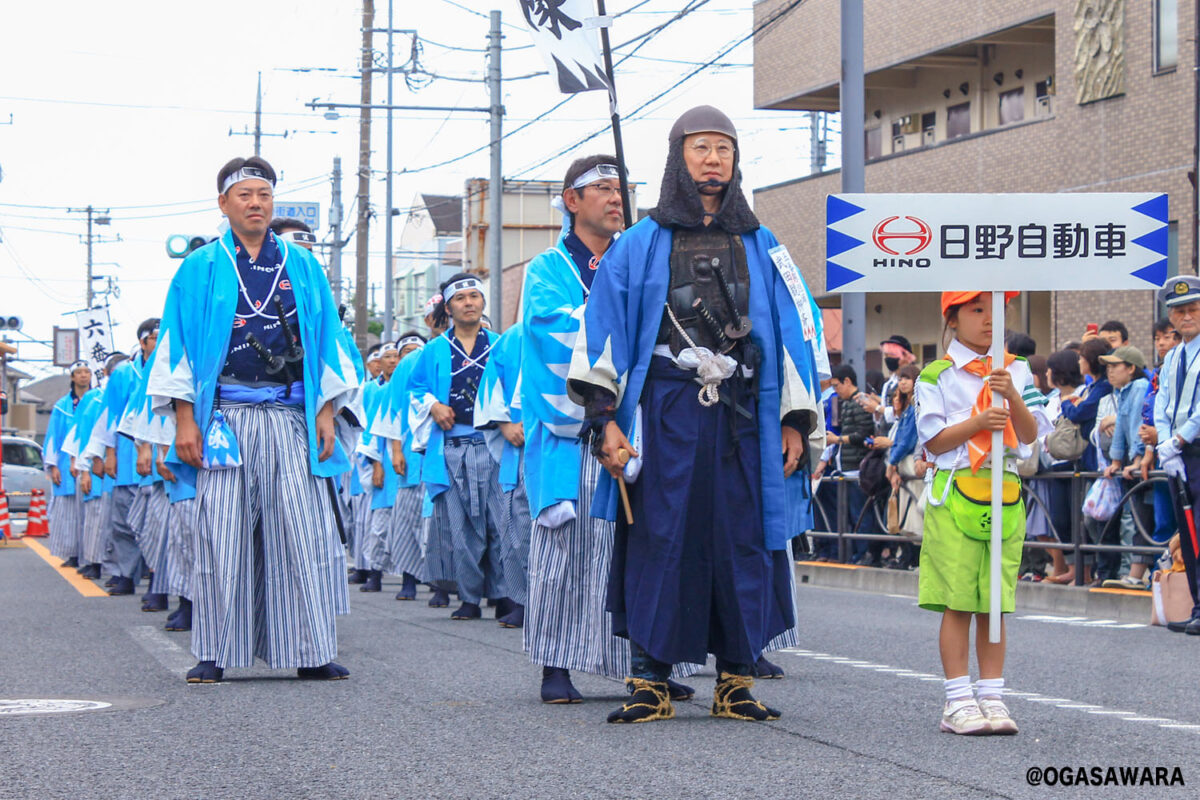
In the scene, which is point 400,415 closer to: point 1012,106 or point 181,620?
point 181,620

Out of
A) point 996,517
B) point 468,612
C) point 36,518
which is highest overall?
point 996,517

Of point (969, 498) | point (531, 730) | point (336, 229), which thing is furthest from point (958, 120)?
point (336, 229)

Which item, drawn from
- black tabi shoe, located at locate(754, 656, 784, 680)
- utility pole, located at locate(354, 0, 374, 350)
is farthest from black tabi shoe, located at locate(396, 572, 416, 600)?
utility pole, located at locate(354, 0, 374, 350)

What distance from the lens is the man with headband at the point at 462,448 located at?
1106 centimetres

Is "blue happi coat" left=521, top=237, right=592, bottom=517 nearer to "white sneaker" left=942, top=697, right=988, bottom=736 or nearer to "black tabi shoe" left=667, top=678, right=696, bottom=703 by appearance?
"black tabi shoe" left=667, top=678, right=696, bottom=703

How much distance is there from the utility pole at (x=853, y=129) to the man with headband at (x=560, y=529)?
10.3 metres

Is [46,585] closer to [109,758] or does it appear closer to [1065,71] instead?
[109,758]

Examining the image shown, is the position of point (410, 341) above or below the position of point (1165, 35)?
below

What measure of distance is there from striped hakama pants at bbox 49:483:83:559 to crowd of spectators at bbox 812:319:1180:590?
718cm

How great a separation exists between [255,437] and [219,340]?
0.43 metres

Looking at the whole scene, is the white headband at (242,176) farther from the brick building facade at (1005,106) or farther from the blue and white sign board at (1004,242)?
the brick building facade at (1005,106)

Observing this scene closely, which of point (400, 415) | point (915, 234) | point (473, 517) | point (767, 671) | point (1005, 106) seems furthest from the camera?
point (1005, 106)

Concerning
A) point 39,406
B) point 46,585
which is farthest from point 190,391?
point 39,406

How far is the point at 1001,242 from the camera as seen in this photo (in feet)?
19.6
